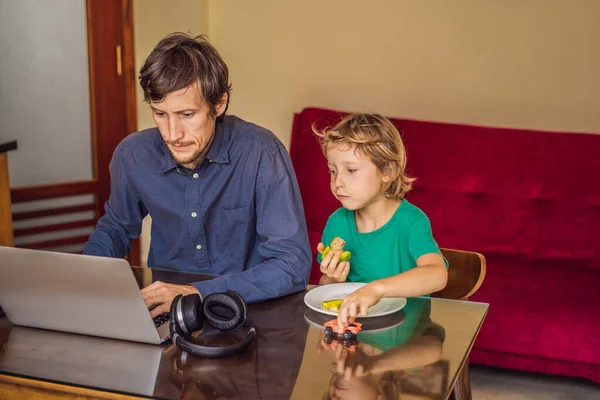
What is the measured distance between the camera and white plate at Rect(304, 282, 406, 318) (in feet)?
5.53

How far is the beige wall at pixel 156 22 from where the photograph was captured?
3.92 meters

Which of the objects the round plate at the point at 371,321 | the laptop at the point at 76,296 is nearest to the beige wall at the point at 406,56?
the round plate at the point at 371,321

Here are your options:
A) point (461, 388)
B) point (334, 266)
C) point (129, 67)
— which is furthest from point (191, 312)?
point (129, 67)

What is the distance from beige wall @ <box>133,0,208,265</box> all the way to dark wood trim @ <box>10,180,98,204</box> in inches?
15.0

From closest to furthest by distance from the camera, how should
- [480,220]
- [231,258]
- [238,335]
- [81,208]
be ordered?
[238,335] < [231,258] < [480,220] < [81,208]

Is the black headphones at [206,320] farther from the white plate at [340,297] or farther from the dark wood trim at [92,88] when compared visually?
the dark wood trim at [92,88]

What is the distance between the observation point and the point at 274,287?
1.81m

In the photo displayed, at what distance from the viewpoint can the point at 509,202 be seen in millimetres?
3344

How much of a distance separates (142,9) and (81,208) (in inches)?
39.1

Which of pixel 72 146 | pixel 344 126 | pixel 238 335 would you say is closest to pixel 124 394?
pixel 238 335

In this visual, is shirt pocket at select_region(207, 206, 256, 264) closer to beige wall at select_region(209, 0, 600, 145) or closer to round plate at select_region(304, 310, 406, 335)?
round plate at select_region(304, 310, 406, 335)

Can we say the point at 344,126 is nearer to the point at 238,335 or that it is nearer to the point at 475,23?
the point at 238,335

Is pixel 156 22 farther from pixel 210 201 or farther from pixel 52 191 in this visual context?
pixel 210 201

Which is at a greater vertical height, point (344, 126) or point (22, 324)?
point (344, 126)
